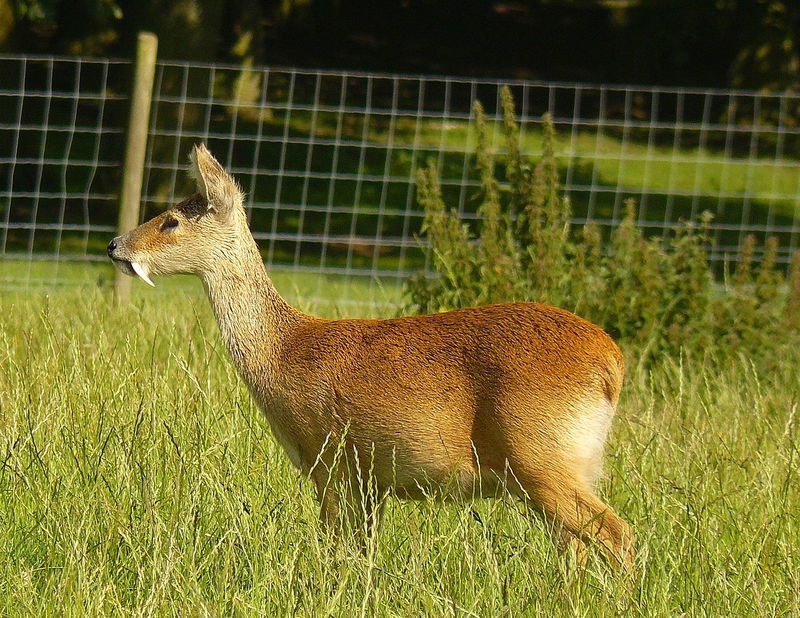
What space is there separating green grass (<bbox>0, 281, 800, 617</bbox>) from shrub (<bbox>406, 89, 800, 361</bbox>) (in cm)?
111

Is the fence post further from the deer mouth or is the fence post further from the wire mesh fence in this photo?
the deer mouth

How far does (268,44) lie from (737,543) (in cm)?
1828

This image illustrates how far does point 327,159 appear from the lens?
16.0 metres

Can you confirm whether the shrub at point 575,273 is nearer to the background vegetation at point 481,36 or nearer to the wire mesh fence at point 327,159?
the wire mesh fence at point 327,159

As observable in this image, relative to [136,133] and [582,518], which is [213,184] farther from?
[136,133]

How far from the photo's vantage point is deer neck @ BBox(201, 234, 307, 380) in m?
4.07

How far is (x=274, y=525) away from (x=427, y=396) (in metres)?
0.61

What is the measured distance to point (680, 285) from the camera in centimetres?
648

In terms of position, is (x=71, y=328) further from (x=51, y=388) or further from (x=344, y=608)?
(x=344, y=608)

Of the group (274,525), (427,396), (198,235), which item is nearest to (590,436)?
(427,396)

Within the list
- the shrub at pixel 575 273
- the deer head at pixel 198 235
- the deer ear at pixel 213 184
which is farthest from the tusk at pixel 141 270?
the shrub at pixel 575 273

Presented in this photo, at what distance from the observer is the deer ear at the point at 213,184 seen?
407 cm

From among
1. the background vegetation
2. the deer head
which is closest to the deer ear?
the deer head

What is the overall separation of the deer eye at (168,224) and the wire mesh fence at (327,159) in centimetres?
576
